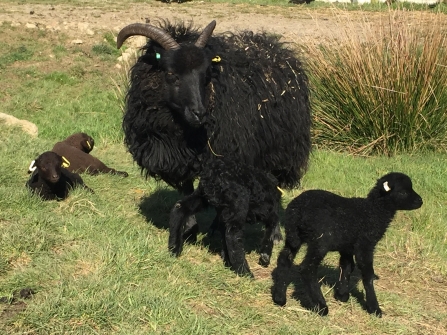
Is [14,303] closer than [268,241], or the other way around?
[14,303]

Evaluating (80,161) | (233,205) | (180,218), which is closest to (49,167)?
(80,161)

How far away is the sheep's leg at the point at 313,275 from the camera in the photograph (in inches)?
192

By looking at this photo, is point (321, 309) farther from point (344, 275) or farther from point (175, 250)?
point (175, 250)

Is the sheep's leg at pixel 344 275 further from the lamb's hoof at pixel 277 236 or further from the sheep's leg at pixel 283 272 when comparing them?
the lamb's hoof at pixel 277 236

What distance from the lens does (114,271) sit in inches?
199

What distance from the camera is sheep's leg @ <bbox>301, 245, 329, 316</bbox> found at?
4871 millimetres

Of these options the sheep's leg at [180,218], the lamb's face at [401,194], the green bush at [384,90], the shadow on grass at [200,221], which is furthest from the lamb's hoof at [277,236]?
the green bush at [384,90]

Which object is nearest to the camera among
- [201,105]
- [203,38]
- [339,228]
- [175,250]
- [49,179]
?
[339,228]

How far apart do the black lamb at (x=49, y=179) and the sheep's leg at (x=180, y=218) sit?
1727 millimetres

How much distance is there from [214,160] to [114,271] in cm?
150

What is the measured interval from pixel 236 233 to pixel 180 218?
0.57 m

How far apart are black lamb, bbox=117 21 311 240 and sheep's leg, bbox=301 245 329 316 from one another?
1.44m

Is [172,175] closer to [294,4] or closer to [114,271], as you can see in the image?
[114,271]

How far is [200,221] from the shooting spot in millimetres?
7324
